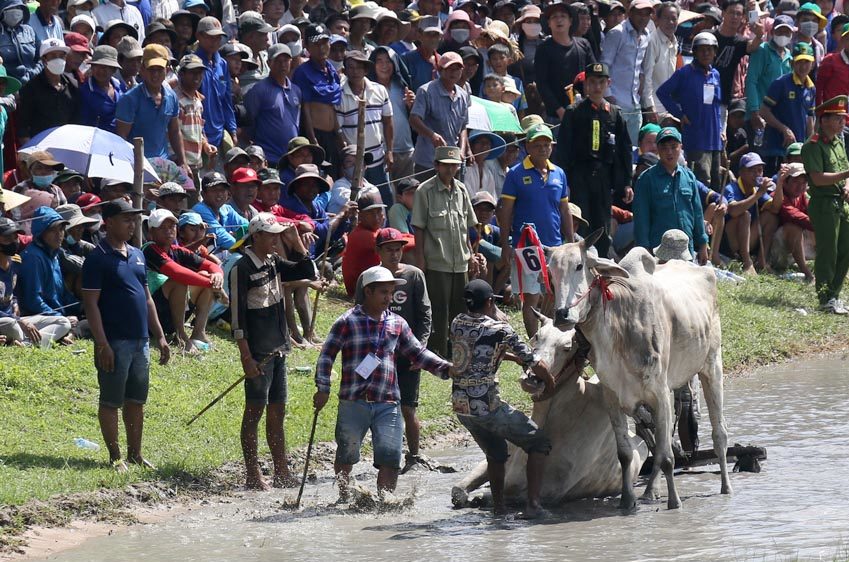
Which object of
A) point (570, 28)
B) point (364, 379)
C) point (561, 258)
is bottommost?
point (364, 379)

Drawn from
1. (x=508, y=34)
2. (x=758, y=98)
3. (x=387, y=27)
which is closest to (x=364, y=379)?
(x=387, y=27)

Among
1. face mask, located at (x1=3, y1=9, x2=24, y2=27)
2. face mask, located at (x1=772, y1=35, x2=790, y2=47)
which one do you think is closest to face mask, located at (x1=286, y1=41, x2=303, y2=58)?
face mask, located at (x1=3, y1=9, x2=24, y2=27)

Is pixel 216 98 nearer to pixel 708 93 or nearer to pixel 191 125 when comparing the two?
pixel 191 125

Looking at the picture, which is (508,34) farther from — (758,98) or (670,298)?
(670,298)

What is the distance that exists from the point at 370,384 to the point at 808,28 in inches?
599

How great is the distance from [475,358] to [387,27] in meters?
10.2

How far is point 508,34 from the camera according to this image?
22.0 meters

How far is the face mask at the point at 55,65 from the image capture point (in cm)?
1633

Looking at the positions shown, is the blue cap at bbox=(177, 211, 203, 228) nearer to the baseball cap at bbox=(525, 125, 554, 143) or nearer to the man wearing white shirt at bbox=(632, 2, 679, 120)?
the baseball cap at bbox=(525, 125, 554, 143)

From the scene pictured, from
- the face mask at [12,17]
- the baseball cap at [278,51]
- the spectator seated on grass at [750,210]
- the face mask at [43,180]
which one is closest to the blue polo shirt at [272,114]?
the baseball cap at [278,51]

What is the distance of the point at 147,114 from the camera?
16609mm

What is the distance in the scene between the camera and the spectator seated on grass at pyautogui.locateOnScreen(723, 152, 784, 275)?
2184 centimetres

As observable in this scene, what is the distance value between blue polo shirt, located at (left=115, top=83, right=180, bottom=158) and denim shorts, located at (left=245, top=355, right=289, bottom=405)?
5.08m

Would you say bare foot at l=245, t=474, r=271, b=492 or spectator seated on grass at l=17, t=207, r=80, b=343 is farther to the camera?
spectator seated on grass at l=17, t=207, r=80, b=343
